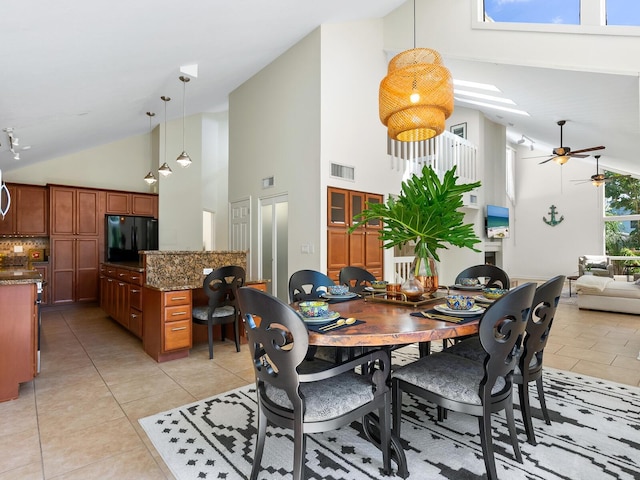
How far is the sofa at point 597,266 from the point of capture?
8.34 metres

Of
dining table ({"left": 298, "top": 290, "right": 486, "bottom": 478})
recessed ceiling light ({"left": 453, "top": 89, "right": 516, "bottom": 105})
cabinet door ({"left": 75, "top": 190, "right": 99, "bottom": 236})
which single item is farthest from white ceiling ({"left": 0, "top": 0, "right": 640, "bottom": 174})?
dining table ({"left": 298, "top": 290, "right": 486, "bottom": 478})

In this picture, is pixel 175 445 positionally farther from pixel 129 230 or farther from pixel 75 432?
pixel 129 230

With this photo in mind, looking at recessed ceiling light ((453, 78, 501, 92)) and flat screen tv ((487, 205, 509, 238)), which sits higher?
recessed ceiling light ((453, 78, 501, 92))

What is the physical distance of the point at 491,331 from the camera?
5.13ft

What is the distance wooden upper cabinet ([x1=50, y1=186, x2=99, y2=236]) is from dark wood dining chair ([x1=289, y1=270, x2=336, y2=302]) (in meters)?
6.37

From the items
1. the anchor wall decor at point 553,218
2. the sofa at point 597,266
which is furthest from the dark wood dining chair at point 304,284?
the anchor wall decor at point 553,218

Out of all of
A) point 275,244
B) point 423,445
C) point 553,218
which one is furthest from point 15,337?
point 553,218

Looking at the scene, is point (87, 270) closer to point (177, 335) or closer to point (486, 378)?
point (177, 335)

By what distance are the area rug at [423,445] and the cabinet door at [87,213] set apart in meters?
6.12

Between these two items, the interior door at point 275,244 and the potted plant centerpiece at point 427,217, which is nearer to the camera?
the potted plant centerpiece at point 427,217

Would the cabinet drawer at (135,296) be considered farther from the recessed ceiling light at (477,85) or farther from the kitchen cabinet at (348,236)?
the recessed ceiling light at (477,85)

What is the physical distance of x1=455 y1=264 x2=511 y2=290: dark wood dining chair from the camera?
2971 mm

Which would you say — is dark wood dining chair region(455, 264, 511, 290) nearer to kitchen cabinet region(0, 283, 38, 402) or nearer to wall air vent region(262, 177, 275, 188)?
wall air vent region(262, 177, 275, 188)

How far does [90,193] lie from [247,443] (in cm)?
705
